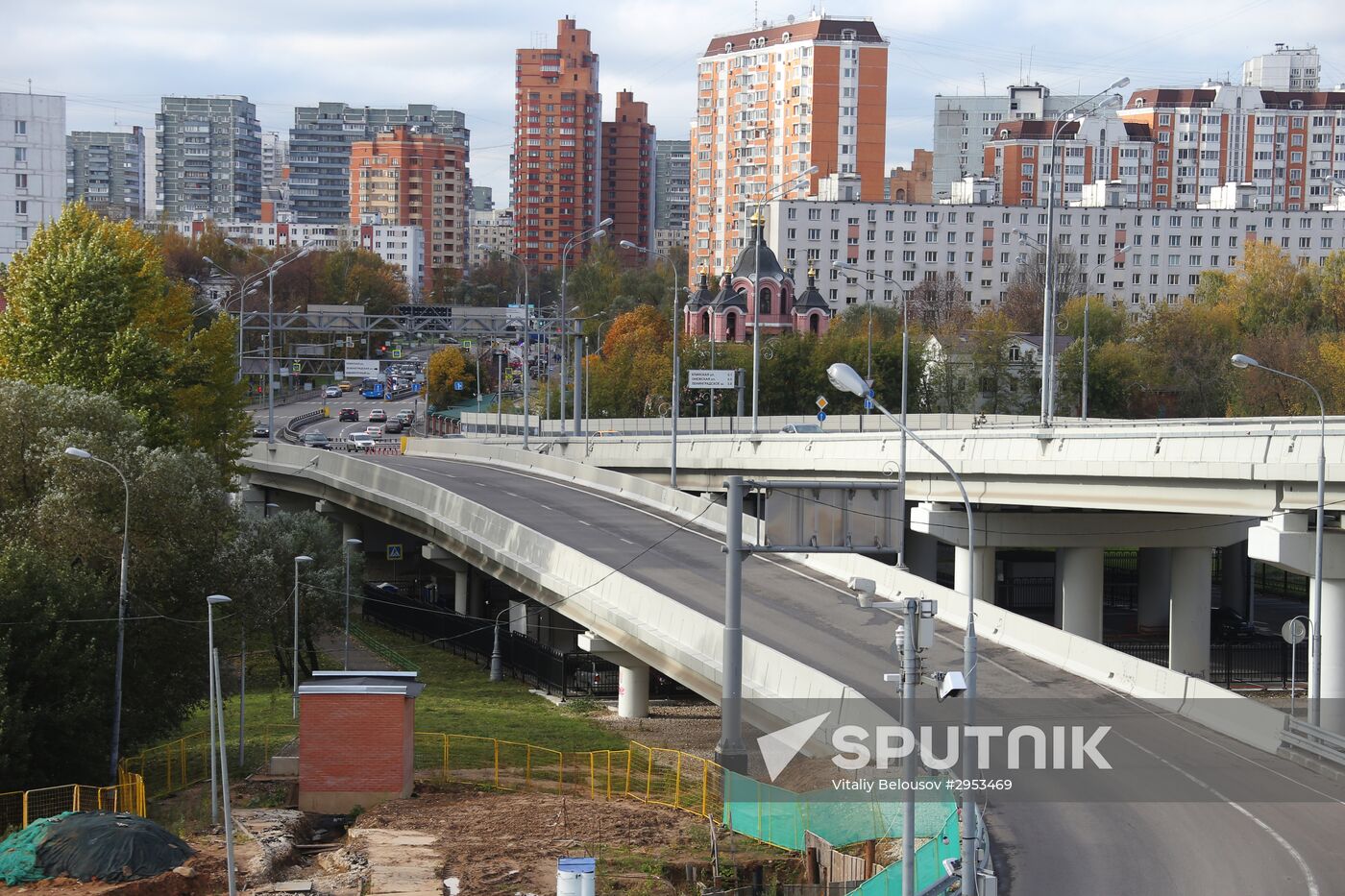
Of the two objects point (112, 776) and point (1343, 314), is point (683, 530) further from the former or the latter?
point (1343, 314)

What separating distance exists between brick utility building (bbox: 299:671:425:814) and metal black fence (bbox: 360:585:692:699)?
530 inches

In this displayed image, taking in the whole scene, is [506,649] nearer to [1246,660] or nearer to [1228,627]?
[1246,660]

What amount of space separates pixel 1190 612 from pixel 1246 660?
4156 millimetres

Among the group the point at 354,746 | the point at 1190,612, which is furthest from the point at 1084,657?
the point at 1190,612

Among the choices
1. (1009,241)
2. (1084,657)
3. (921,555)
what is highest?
(1009,241)

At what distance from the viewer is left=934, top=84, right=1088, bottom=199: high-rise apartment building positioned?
183 m

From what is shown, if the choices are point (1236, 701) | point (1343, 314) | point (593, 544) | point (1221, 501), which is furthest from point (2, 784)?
point (1343, 314)

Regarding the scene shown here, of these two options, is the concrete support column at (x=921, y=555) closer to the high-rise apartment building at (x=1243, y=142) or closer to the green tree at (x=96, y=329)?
the green tree at (x=96, y=329)

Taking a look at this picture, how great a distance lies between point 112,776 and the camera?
27.9 metres

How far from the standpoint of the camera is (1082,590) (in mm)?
41656

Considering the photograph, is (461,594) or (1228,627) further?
(461,594)

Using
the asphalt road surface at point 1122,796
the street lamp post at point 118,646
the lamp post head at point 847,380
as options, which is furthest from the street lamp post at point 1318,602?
the street lamp post at point 118,646

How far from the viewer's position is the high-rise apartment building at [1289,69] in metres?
183

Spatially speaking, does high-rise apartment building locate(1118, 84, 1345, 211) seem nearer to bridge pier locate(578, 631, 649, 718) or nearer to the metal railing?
bridge pier locate(578, 631, 649, 718)
